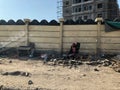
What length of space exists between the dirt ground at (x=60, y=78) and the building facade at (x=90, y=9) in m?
41.0

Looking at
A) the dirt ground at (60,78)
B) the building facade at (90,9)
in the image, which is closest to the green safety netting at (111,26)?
the dirt ground at (60,78)

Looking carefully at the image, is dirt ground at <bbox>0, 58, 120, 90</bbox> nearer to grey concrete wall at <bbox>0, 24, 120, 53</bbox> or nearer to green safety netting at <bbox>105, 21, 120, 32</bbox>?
grey concrete wall at <bbox>0, 24, 120, 53</bbox>

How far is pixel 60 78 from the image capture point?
11.1m

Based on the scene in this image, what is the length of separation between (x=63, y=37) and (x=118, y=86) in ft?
23.3

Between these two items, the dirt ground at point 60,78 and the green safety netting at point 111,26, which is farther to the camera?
the green safety netting at point 111,26

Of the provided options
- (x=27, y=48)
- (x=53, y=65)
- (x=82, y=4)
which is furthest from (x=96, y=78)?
(x=82, y=4)

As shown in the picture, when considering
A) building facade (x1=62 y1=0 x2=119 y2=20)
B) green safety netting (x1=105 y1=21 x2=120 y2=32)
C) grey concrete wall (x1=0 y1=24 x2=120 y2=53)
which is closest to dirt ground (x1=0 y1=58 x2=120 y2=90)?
grey concrete wall (x1=0 y1=24 x2=120 y2=53)

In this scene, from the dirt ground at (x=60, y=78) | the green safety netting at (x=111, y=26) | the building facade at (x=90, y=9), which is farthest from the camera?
the building facade at (x=90, y=9)

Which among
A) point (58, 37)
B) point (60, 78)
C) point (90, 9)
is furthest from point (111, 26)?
point (90, 9)

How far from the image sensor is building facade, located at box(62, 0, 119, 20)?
5978 cm

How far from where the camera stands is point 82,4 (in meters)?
70.9

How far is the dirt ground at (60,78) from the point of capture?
9.84m

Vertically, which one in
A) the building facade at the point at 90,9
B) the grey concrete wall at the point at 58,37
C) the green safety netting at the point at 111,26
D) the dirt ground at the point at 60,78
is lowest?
the dirt ground at the point at 60,78

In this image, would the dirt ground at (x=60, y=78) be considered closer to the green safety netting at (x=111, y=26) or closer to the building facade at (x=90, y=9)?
the green safety netting at (x=111, y=26)
